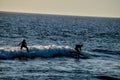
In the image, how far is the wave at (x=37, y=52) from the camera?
123ft

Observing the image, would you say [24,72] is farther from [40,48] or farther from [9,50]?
[40,48]

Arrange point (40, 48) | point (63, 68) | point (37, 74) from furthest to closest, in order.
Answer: point (40, 48) → point (63, 68) → point (37, 74)

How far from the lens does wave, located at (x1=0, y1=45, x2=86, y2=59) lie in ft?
123

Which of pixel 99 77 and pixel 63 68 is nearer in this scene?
pixel 99 77

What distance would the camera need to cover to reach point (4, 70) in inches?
1142

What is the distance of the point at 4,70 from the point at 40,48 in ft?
45.5

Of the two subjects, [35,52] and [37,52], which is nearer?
[35,52]

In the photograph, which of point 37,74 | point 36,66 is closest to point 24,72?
point 37,74

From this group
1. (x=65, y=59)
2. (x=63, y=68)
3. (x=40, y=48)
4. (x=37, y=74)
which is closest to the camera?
(x=37, y=74)

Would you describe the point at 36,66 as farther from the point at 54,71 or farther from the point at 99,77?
the point at 99,77

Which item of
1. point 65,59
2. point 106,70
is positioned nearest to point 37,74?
point 106,70

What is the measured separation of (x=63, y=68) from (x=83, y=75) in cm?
281

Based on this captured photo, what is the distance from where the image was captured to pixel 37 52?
4088cm

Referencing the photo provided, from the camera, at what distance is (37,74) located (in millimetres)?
28250
